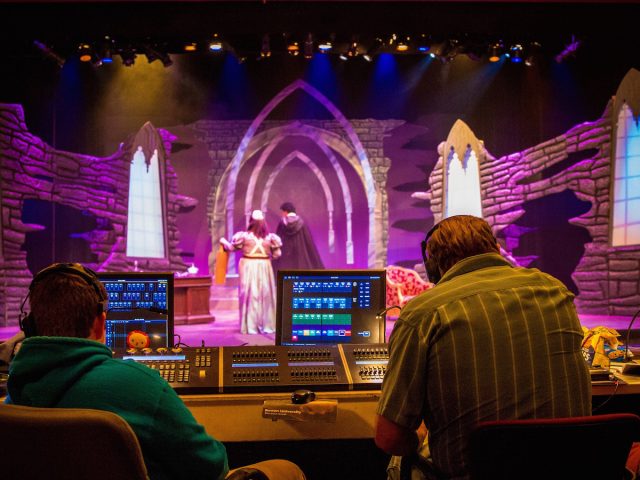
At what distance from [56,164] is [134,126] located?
1141 millimetres

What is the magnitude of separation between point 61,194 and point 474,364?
755cm

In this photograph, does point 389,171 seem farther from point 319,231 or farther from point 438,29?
point 438,29

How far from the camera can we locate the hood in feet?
3.97

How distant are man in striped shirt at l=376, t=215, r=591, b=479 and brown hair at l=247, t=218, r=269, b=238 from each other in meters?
6.30

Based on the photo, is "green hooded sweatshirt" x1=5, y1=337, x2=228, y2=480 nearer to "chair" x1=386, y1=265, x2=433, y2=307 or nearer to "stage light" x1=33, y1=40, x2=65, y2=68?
"chair" x1=386, y1=265, x2=433, y2=307

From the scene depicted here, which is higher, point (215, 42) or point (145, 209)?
point (215, 42)

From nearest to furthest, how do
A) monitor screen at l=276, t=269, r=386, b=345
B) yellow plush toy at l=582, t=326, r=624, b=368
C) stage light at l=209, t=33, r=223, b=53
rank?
yellow plush toy at l=582, t=326, r=624, b=368, monitor screen at l=276, t=269, r=386, b=345, stage light at l=209, t=33, r=223, b=53

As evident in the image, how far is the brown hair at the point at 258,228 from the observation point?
7.73m

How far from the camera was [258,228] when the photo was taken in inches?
305

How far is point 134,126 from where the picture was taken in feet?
26.5

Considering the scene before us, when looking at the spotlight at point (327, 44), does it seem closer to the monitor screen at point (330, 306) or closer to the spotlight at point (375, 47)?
the spotlight at point (375, 47)

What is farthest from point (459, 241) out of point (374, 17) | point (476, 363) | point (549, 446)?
point (374, 17)

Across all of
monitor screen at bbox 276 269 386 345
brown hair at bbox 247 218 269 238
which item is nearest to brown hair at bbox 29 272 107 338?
monitor screen at bbox 276 269 386 345

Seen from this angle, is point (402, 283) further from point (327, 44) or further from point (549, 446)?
point (549, 446)
